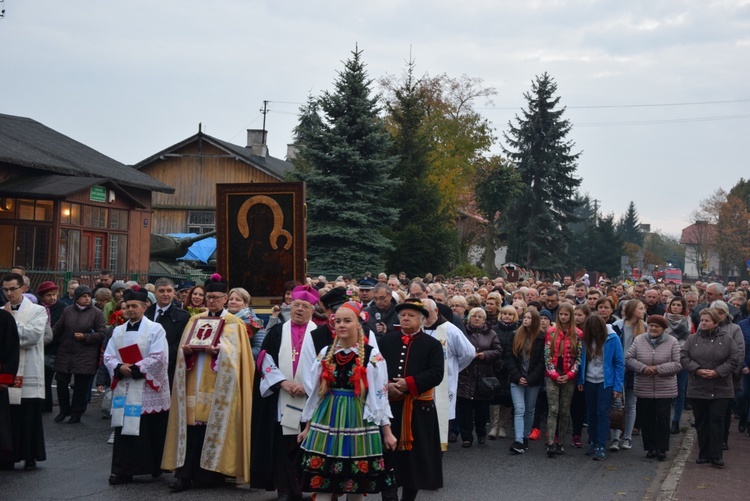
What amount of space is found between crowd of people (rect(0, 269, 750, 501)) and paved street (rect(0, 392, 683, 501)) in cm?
22

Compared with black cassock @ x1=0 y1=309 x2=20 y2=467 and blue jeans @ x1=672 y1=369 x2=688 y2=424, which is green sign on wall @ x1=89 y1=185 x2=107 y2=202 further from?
black cassock @ x1=0 y1=309 x2=20 y2=467

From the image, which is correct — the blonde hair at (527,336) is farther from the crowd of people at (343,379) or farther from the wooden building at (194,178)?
the wooden building at (194,178)

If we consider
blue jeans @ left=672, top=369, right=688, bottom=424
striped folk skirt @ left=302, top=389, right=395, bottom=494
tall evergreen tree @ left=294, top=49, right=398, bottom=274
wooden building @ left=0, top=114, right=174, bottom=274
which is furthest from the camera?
tall evergreen tree @ left=294, top=49, right=398, bottom=274

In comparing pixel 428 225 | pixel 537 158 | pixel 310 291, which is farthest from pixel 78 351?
pixel 537 158

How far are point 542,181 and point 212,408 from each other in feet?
190

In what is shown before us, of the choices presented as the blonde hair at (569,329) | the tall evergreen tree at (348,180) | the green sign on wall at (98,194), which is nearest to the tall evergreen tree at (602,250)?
the tall evergreen tree at (348,180)

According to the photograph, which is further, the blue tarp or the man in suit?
the blue tarp

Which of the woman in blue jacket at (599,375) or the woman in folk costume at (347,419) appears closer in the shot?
the woman in folk costume at (347,419)

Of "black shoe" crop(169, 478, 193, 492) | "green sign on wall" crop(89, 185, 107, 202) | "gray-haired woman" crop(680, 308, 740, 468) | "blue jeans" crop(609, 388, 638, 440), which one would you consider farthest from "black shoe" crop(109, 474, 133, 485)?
"green sign on wall" crop(89, 185, 107, 202)

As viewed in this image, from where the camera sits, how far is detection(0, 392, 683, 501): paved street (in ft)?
30.3

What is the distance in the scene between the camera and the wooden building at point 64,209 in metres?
26.3

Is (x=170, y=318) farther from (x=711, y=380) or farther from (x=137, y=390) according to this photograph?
(x=711, y=380)

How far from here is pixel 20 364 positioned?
998 cm

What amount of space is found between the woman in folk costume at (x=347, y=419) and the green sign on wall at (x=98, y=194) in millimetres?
22329
